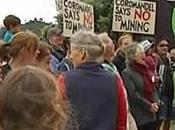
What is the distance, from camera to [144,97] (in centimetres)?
827

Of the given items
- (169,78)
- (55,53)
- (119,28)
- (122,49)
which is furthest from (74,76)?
(119,28)

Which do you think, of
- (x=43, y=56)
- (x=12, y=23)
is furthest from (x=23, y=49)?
(x=12, y=23)

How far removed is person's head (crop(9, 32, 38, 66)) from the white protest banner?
600 centimetres

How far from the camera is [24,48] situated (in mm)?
4957

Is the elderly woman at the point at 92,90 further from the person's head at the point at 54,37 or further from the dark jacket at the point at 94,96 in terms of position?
the person's head at the point at 54,37

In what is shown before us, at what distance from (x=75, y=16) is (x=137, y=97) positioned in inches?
156

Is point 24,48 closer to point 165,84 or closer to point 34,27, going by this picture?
point 165,84

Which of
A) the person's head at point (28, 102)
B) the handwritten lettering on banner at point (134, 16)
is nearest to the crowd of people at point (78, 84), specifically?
the person's head at point (28, 102)

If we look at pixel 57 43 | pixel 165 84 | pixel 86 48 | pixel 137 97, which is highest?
pixel 86 48

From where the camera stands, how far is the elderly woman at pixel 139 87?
26.2 ft

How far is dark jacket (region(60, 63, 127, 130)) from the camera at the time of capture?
4.97 meters

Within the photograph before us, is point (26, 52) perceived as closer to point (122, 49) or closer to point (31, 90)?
point (31, 90)

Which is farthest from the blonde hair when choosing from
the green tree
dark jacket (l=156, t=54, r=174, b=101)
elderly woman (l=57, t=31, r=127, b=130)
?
the green tree

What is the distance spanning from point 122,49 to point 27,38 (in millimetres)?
3733
